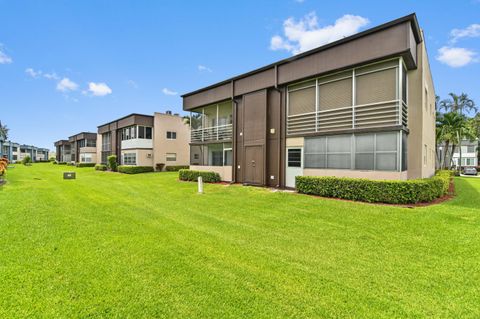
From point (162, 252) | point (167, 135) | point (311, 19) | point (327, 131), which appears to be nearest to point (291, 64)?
point (311, 19)

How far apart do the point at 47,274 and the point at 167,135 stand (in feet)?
89.5

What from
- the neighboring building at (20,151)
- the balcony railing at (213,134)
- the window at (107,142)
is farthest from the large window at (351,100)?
the neighboring building at (20,151)

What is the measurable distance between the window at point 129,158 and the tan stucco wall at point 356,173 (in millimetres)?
23207

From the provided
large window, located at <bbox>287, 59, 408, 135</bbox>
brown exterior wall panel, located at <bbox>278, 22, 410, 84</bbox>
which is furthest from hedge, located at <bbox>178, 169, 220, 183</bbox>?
brown exterior wall panel, located at <bbox>278, 22, 410, 84</bbox>

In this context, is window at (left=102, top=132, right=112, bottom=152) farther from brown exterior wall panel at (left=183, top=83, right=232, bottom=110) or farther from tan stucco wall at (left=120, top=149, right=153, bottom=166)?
brown exterior wall panel at (left=183, top=83, right=232, bottom=110)

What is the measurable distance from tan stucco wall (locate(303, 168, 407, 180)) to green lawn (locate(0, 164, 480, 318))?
2.04 metres

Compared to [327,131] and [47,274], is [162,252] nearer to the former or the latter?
[47,274]

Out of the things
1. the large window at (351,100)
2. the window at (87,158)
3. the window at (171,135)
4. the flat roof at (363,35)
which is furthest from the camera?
the window at (87,158)

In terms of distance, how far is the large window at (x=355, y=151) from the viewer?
9.77m

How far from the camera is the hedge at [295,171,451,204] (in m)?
8.64

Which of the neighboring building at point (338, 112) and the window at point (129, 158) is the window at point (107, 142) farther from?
the neighboring building at point (338, 112)

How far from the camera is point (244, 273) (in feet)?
12.5

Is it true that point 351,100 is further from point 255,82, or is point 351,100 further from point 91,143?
point 91,143

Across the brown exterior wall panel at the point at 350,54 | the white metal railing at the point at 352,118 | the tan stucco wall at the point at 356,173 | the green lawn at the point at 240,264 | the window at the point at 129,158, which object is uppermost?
the brown exterior wall panel at the point at 350,54
